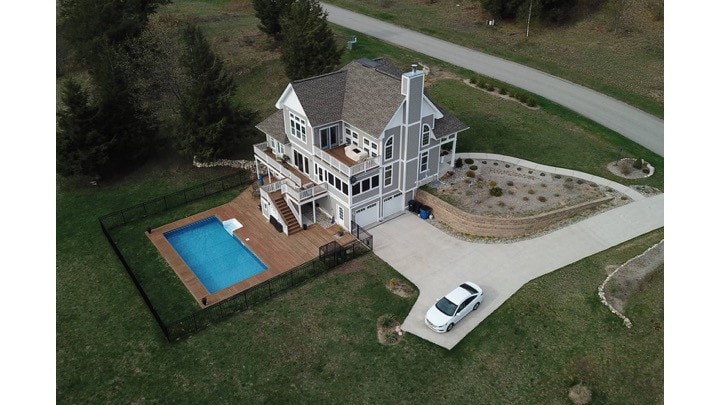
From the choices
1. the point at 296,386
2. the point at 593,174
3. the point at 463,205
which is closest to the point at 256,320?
the point at 296,386

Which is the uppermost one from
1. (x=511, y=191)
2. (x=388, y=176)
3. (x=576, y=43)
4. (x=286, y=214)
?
(x=576, y=43)

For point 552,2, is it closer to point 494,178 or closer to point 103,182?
point 494,178

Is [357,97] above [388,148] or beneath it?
above

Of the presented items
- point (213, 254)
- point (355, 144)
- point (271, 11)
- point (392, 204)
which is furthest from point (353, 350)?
point (271, 11)

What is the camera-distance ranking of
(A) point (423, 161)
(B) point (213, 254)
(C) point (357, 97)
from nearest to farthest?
(B) point (213, 254) → (C) point (357, 97) → (A) point (423, 161)

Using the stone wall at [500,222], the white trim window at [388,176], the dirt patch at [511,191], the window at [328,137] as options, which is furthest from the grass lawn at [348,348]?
the window at [328,137]

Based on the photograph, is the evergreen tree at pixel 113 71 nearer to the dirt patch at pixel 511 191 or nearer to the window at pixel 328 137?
the window at pixel 328 137

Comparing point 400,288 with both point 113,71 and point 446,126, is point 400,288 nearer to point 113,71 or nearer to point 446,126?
point 446,126
